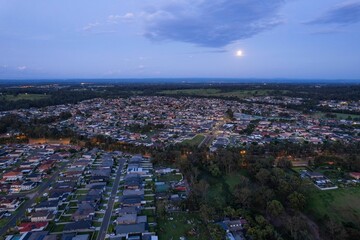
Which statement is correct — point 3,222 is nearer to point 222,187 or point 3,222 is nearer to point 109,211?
point 109,211

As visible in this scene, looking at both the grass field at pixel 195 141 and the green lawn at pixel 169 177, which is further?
the grass field at pixel 195 141

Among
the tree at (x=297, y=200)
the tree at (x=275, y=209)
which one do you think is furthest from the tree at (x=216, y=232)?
the tree at (x=297, y=200)

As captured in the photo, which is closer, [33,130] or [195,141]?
[195,141]

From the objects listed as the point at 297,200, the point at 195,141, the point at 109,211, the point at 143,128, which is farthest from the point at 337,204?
the point at 143,128

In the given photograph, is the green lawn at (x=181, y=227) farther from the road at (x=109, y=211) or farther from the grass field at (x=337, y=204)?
the grass field at (x=337, y=204)

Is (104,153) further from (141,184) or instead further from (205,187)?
(205,187)

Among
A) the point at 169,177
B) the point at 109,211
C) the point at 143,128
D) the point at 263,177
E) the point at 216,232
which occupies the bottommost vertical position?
the point at 109,211
